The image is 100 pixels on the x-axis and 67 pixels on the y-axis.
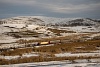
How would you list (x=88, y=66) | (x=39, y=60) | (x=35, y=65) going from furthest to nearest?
(x=39, y=60)
(x=35, y=65)
(x=88, y=66)

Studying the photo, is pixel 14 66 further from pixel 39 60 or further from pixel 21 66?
pixel 39 60

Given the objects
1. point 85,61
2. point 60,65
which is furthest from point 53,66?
point 85,61

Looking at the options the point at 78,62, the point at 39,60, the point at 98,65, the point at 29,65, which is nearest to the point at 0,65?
the point at 29,65

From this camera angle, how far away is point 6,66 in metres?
24.5

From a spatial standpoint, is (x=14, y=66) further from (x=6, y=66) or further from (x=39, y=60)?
(x=39, y=60)

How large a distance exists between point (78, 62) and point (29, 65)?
219 inches

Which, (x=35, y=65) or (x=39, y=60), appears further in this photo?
(x=39, y=60)

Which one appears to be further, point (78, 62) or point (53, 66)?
point (78, 62)

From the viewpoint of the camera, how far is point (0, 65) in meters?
25.4

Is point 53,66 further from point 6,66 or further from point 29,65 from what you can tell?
point 6,66

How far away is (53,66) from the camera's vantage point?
2367 cm

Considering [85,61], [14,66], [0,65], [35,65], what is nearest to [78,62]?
[85,61]

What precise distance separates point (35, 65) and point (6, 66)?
10.3ft

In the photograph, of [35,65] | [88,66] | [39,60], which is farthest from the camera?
[39,60]
